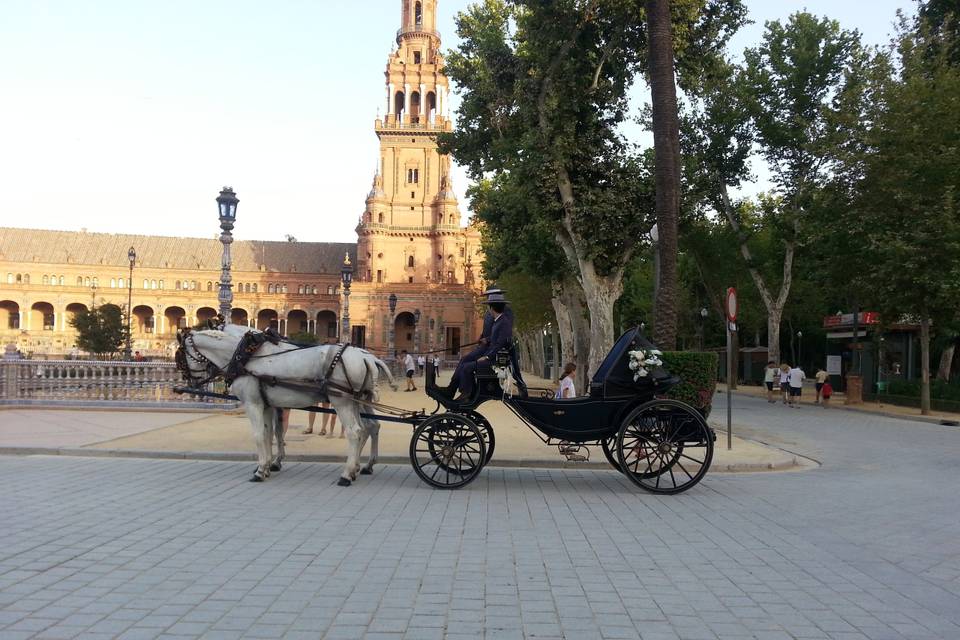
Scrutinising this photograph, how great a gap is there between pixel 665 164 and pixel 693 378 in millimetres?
4190

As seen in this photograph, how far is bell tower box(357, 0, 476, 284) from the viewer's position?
93.1m

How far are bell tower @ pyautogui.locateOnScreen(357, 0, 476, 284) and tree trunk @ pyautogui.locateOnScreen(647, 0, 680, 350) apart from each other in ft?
259

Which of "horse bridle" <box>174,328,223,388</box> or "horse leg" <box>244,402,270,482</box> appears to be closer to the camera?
"horse leg" <box>244,402,270,482</box>

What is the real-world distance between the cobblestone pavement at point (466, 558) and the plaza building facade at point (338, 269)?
249 ft

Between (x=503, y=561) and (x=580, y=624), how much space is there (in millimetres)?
1424

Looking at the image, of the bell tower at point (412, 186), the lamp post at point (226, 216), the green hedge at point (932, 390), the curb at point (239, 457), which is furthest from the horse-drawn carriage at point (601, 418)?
the bell tower at point (412, 186)

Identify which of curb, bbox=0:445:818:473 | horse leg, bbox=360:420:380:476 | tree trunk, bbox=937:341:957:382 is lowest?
curb, bbox=0:445:818:473

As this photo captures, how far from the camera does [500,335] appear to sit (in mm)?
8914

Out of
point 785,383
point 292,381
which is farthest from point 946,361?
point 292,381

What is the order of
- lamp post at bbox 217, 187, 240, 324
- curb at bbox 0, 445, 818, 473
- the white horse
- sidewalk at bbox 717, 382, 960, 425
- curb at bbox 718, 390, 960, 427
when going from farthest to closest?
sidewalk at bbox 717, 382, 960, 425 < curb at bbox 718, 390, 960, 427 < lamp post at bbox 217, 187, 240, 324 < curb at bbox 0, 445, 818, 473 < the white horse

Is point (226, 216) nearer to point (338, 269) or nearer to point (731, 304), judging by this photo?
point (731, 304)

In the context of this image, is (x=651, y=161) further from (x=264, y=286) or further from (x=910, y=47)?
(x=264, y=286)

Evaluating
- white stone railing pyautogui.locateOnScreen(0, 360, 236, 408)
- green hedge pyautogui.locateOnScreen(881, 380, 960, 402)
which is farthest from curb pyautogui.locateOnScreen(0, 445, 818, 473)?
green hedge pyautogui.locateOnScreen(881, 380, 960, 402)

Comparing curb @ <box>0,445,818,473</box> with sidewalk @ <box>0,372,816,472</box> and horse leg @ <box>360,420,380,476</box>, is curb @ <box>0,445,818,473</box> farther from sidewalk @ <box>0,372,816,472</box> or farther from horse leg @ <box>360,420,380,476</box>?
horse leg @ <box>360,420,380,476</box>
